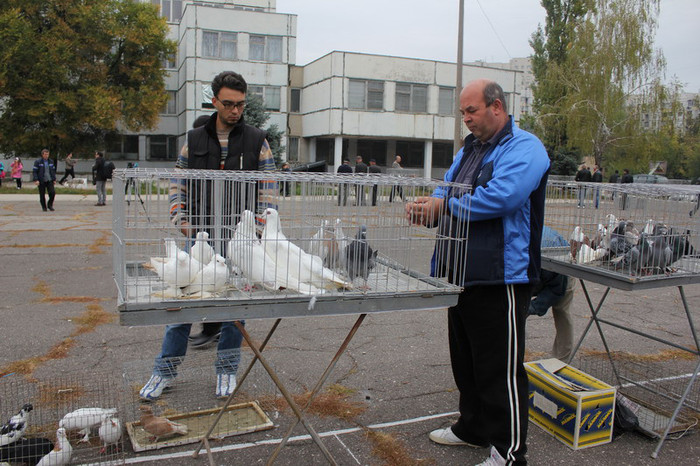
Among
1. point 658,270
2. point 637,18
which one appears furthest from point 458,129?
point 637,18

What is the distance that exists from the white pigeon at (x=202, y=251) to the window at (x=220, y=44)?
100ft

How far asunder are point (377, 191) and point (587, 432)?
2.04m

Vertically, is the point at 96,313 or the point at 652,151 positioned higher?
the point at 652,151

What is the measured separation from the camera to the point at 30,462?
109 inches

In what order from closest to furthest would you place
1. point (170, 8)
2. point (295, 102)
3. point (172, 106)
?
1. point (295, 102)
2. point (172, 106)
3. point (170, 8)

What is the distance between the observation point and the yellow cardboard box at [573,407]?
11.0 ft

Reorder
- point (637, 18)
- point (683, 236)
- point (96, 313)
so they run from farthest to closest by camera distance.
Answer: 1. point (637, 18)
2. point (96, 313)
3. point (683, 236)

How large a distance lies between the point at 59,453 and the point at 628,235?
3572mm

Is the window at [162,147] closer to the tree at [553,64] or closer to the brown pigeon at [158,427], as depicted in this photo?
the tree at [553,64]

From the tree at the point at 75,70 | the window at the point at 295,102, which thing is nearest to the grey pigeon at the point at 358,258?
the tree at the point at 75,70

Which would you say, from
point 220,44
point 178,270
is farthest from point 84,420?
point 220,44

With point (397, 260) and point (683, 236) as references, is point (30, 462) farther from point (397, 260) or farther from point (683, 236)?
point (683, 236)

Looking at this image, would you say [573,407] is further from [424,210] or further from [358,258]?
[358,258]

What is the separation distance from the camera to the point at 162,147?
38.0m
